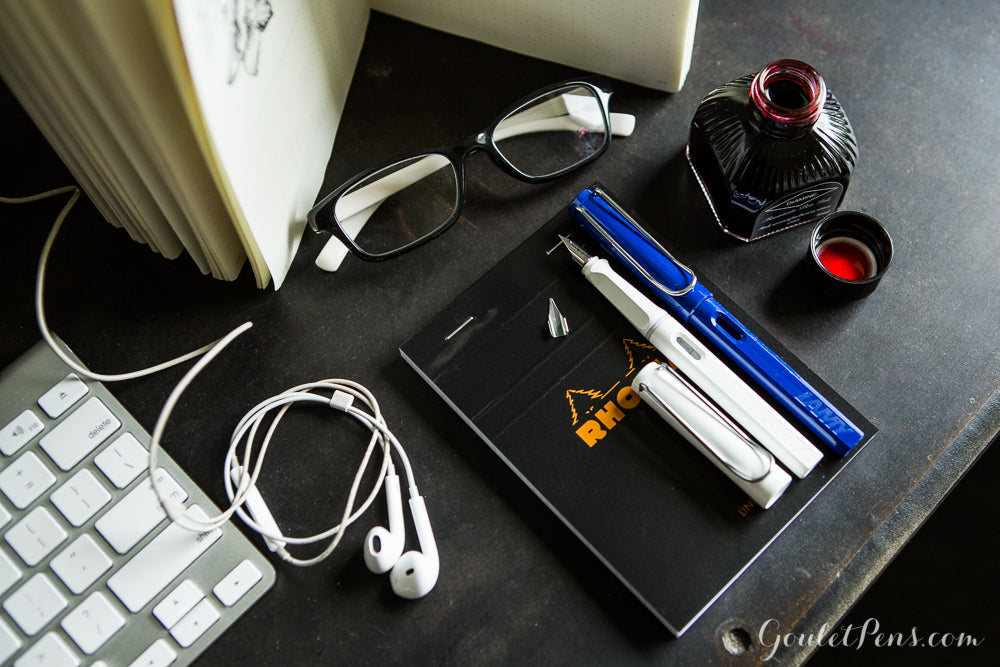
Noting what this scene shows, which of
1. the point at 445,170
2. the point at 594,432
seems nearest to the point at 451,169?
the point at 445,170

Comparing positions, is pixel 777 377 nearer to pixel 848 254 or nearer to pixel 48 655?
pixel 848 254

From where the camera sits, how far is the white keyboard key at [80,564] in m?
0.53

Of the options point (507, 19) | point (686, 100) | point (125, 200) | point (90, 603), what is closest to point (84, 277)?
point (125, 200)

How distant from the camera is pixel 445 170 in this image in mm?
651

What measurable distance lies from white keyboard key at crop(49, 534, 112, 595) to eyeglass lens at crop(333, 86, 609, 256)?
26cm

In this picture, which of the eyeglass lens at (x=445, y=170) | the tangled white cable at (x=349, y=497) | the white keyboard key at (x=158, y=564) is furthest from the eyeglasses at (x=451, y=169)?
the white keyboard key at (x=158, y=564)

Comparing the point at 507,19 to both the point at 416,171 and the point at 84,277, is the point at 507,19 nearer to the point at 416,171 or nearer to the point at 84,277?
the point at 416,171

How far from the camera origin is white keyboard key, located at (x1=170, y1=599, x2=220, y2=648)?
53 cm

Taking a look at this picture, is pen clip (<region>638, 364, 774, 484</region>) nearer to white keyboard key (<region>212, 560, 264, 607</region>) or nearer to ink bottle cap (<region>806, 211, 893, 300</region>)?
ink bottle cap (<region>806, 211, 893, 300</region>)

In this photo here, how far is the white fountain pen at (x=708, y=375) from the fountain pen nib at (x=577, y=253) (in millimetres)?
11

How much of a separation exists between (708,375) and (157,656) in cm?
38

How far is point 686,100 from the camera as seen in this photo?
0.68 m

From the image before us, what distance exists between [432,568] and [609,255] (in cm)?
Result: 24

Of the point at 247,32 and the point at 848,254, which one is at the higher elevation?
the point at 247,32
